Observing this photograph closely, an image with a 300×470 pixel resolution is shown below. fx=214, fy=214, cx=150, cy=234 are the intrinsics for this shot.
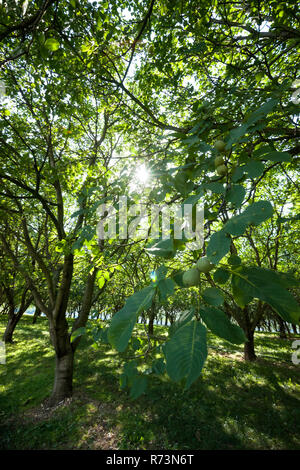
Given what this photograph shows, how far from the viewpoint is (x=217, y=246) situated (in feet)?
2.43

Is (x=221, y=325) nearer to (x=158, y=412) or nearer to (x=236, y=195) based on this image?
(x=236, y=195)

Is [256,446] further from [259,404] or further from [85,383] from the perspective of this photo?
[85,383]

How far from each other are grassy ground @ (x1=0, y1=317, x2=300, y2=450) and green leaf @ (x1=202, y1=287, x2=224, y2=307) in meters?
2.95

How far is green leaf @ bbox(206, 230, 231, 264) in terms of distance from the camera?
Answer: 0.72m

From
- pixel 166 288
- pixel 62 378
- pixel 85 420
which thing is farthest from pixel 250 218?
pixel 62 378

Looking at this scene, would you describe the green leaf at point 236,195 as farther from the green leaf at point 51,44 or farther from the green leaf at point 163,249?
the green leaf at point 51,44

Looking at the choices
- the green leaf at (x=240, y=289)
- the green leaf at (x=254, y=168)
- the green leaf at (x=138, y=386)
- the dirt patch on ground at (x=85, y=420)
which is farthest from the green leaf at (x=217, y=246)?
the dirt patch on ground at (x=85, y=420)

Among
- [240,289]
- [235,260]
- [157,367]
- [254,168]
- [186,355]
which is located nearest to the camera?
[186,355]

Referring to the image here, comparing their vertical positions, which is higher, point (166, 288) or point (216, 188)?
point (216, 188)

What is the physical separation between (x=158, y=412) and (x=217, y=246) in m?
6.72

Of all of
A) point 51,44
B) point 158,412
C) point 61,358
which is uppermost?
point 51,44

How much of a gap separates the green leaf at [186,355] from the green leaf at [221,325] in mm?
94

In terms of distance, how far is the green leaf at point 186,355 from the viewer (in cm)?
59
